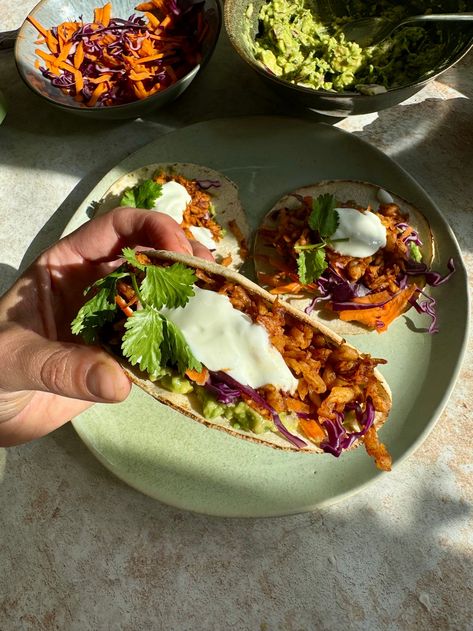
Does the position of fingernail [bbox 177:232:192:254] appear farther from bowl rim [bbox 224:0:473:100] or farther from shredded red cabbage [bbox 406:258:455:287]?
shredded red cabbage [bbox 406:258:455:287]

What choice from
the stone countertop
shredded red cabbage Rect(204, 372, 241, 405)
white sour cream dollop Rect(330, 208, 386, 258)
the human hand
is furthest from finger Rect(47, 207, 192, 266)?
the stone countertop

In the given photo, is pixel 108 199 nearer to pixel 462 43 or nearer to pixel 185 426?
pixel 185 426

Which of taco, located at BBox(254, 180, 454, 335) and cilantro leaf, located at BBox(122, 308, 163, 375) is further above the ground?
cilantro leaf, located at BBox(122, 308, 163, 375)

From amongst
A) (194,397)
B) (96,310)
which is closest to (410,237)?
(194,397)

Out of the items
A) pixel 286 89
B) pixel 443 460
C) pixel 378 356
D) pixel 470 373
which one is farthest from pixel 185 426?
pixel 286 89

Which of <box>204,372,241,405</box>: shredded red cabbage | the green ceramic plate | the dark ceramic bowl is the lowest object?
the green ceramic plate

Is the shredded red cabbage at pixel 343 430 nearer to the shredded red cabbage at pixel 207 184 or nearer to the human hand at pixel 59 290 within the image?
the human hand at pixel 59 290

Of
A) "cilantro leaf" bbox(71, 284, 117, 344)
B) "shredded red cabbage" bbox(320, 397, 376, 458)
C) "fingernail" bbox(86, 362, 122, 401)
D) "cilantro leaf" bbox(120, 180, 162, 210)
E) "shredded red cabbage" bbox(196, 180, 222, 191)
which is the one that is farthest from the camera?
"shredded red cabbage" bbox(196, 180, 222, 191)
